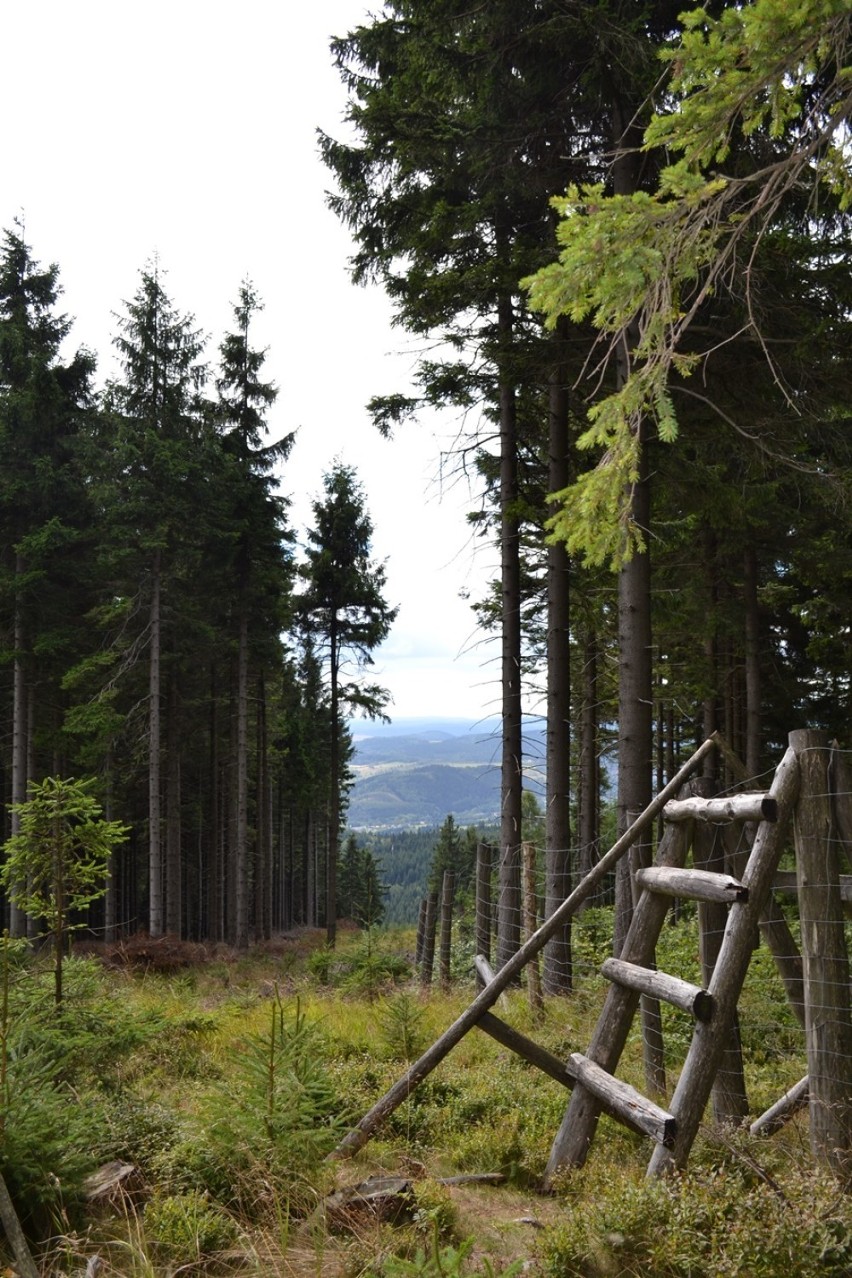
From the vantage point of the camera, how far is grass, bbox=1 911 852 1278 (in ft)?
11.5

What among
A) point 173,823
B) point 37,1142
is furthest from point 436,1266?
point 173,823

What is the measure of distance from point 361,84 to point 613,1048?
12262 mm

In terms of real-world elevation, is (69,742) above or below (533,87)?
below

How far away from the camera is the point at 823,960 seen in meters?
4.38

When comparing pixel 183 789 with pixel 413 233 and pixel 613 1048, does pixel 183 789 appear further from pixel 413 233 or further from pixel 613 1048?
pixel 613 1048

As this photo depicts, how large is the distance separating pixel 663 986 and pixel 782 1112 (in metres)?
1.36

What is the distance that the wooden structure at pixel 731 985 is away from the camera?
4.27 metres

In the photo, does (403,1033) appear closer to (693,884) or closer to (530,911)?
(530,911)

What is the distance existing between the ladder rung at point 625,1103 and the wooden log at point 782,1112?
37.8 inches

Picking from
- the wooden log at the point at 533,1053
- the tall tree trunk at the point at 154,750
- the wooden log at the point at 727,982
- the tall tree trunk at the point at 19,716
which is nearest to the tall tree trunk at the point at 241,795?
the tall tree trunk at the point at 154,750

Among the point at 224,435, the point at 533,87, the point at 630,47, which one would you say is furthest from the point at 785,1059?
the point at 224,435

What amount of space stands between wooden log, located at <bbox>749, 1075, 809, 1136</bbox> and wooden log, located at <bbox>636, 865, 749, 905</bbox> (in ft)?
4.69

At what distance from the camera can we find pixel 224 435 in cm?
2344

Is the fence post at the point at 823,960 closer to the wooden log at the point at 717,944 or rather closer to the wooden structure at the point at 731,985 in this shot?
the wooden structure at the point at 731,985
